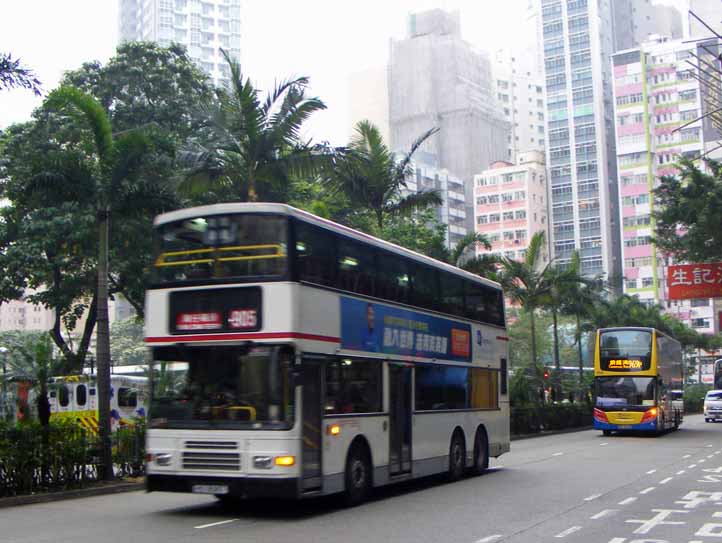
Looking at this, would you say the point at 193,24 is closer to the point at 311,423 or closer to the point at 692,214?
the point at 692,214

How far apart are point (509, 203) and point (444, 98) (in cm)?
1610

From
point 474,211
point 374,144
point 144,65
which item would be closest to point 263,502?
point 374,144

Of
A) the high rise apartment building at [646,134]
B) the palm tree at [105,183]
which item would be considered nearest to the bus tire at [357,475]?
the palm tree at [105,183]

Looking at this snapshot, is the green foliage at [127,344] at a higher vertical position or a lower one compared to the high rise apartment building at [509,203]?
lower

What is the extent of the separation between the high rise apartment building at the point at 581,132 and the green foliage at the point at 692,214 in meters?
86.6

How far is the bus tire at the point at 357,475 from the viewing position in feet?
43.2

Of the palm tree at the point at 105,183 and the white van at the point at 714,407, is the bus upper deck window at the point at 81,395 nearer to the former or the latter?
the palm tree at the point at 105,183

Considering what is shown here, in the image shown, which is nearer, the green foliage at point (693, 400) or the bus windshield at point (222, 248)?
the bus windshield at point (222, 248)

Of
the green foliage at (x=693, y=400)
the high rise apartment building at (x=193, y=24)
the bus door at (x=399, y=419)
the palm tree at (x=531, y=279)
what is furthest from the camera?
the high rise apartment building at (x=193, y=24)

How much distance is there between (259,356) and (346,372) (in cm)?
186

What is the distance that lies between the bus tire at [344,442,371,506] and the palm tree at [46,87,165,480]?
5.65m

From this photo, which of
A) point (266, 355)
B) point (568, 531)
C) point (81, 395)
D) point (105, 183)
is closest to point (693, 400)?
point (81, 395)

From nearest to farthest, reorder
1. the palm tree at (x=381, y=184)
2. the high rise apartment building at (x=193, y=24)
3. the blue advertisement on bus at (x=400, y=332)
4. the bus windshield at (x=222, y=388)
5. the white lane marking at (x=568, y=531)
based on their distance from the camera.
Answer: the white lane marking at (x=568, y=531)
the bus windshield at (x=222, y=388)
the blue advertisement on bus at (x=400, y=332)
the palm tree at (x=381, y=184)
the high rise apartment building at (x=193, y=24)

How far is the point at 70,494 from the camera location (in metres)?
15.0
